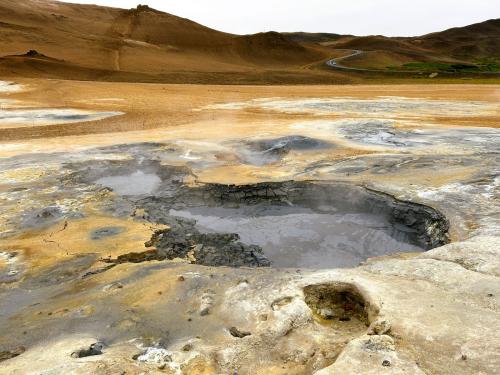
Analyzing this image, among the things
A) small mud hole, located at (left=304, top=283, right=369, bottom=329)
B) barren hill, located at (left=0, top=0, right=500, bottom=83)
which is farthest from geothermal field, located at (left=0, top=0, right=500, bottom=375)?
barren hill, located at (left=0, top=0, right=500, bottom=83)

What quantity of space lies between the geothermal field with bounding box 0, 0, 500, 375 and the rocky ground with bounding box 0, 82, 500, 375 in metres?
0.02

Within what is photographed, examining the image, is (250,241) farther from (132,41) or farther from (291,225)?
(132,41)

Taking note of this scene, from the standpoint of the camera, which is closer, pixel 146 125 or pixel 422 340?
pixel 422 340

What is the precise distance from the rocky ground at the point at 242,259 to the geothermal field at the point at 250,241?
0.08 feet

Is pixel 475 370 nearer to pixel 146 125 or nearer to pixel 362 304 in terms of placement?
pixel 362 304

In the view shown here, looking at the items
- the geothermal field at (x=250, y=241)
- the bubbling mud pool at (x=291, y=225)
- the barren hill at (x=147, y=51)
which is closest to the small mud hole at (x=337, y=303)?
the geothermal field at (x=250, y=241)

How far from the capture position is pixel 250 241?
25.5 ft

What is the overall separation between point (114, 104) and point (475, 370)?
21.2 m

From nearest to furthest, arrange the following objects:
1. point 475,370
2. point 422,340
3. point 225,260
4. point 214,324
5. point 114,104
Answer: point 475,370
point 422,340
point 214,324
point 225,260
point 114,104

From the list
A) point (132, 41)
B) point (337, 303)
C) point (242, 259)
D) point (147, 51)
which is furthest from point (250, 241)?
point (132, 41)

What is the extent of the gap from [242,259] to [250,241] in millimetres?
948

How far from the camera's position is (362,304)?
479 centimetres

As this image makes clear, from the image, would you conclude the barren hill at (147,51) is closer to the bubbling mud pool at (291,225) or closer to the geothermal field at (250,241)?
the geothermal field at (250,241)

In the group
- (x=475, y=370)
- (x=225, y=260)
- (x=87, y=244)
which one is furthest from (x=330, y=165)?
(x=475, y=370)
